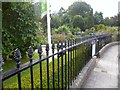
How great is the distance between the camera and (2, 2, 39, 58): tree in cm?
609

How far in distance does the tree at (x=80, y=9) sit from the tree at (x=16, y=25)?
28224 millimetres

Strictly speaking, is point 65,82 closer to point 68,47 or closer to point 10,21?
point 68,47

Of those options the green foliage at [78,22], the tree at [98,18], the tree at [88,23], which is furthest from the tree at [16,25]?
the tree at [98,18]

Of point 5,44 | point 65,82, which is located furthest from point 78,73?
point 5,44

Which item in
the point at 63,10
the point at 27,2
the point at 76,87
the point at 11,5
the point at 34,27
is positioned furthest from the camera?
the point at 63,10

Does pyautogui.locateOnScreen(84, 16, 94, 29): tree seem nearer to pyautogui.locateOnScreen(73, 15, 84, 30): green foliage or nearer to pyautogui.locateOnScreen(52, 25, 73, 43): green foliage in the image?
pyautogui.locateOnScreen(73, 15, 84, 30): green foliage

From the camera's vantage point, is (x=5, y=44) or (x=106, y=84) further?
(x=5, y=44)

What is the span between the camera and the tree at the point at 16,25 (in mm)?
6090

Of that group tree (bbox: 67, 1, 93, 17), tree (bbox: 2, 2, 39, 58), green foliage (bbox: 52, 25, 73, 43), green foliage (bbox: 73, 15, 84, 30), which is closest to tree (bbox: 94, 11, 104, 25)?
tree (bbox: 67, 1, 93, 17)

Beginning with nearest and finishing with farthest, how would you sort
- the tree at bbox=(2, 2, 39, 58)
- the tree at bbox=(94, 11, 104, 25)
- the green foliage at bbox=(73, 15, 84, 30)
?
the tree at bbox=(2, 2, 39, 58)
the green foliage at bbox=(73, 15, 84, 30)
the tree at bbox=(94, 11, 104, 25)

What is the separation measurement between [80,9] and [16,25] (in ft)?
98.1

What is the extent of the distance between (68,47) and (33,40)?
4.44 meters

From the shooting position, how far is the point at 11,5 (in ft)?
19.9

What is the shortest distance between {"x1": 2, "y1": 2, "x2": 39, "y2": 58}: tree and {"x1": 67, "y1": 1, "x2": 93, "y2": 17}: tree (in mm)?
28224
